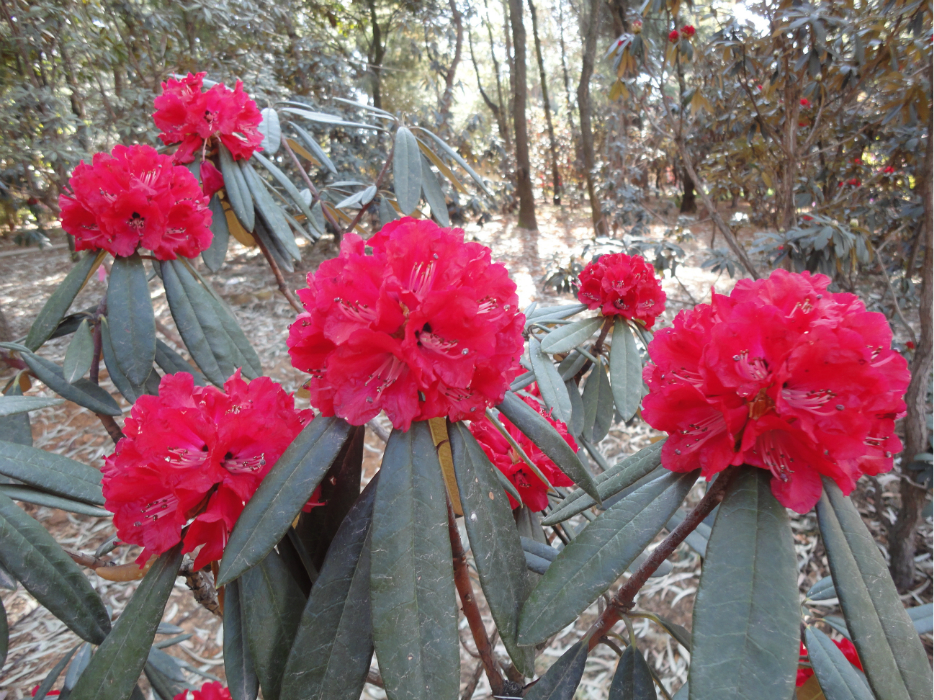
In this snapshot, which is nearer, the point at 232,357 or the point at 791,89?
the point at 232,357

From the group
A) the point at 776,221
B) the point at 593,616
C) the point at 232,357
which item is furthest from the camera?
the point at 776,221

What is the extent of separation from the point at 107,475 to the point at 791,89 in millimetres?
2578

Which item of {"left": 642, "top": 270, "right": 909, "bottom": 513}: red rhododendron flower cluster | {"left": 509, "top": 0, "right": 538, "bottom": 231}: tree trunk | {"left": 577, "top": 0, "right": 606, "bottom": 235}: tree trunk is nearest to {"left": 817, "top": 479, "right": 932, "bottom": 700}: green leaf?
{"left": 642, "top": 270, "right": 909, "bottom": 513}: red rhododendron flower cluster

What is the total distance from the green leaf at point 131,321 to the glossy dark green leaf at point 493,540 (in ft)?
2.05

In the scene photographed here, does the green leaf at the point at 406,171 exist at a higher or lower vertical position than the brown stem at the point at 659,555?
higher

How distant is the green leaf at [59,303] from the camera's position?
3.01ft

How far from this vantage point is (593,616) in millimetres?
1815

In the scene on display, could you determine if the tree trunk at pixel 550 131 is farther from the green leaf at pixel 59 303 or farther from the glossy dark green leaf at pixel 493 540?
the glossy dark green leaf at pixel 493 540

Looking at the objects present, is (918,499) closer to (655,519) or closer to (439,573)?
(655,519)

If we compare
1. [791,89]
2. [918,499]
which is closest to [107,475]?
[918,499]

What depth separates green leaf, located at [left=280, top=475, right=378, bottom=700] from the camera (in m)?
0.47

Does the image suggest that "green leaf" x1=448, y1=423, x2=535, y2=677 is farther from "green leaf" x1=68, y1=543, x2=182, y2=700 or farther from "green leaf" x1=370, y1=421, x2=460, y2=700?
"green leaf" x1=68, y1=543, x2=182, y2=700

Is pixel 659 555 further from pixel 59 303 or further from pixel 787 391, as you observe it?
pixel 59 303

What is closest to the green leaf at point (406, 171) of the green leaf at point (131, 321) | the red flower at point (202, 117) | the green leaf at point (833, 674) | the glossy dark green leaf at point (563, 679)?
the red flower at point (202, 117)
